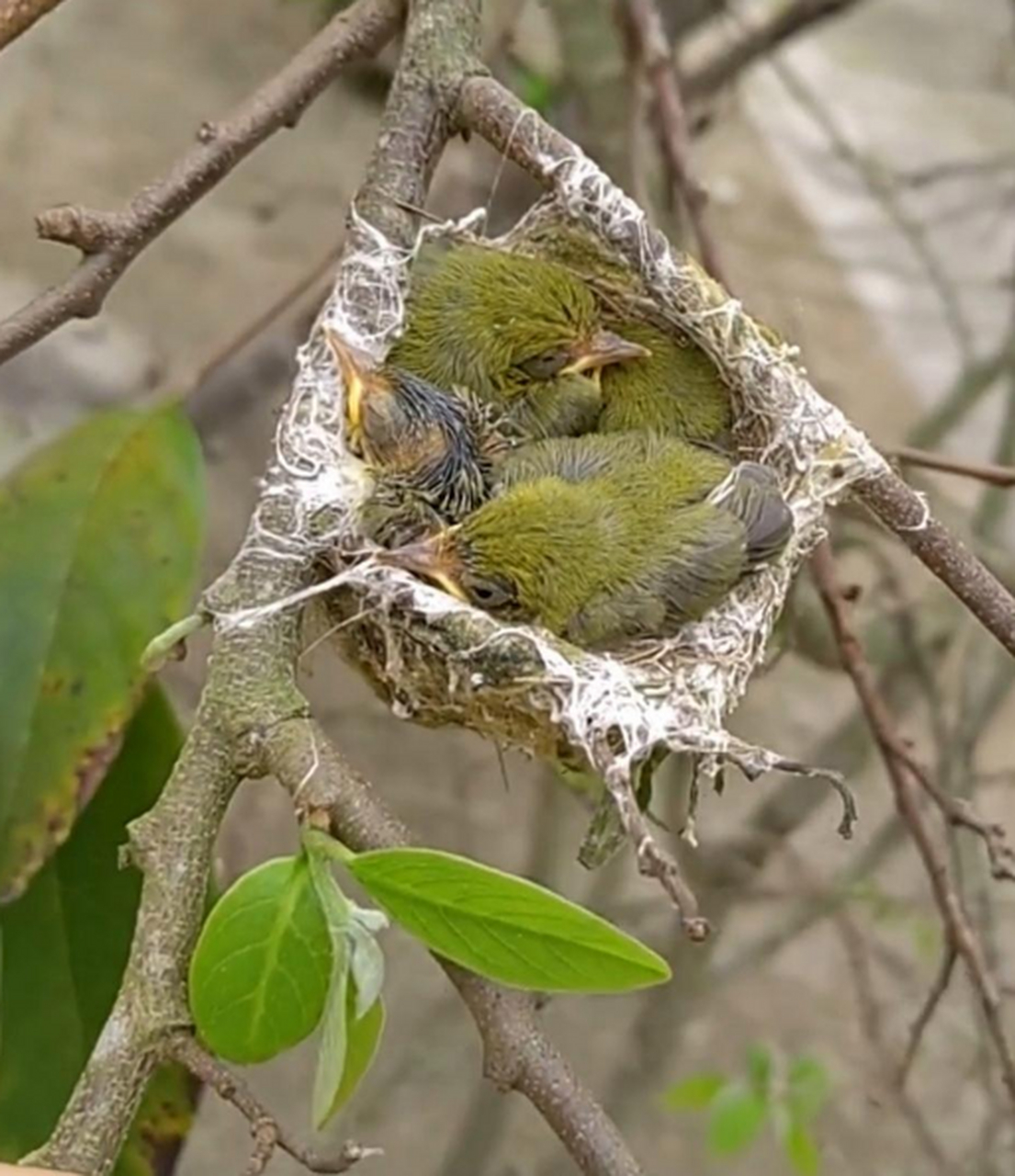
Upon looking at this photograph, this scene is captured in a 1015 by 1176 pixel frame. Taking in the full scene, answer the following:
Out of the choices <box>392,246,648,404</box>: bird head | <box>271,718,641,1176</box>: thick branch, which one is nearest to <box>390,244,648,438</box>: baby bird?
<box>392,246,648,404</box>: bird head

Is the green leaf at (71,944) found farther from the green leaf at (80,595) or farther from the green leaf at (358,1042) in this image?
the green leaf at (358,1042)

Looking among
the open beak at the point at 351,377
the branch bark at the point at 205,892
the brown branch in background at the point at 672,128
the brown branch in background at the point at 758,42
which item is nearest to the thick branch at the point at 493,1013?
the branch bark at the point at 205,892

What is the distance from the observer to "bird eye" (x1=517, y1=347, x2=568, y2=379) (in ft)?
3.43

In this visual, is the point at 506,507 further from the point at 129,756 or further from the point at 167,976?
the point at 167,976

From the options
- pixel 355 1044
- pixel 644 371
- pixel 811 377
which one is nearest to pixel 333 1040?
pixel 355 1044

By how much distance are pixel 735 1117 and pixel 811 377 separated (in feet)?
2.43

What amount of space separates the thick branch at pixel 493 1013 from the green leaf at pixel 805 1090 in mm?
1111

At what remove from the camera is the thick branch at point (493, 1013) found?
551 millimetres

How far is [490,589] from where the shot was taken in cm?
85

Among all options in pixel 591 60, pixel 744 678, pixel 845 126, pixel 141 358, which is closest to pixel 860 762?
pixel 591 60

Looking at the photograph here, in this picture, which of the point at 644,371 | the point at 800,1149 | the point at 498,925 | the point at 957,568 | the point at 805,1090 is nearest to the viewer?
the point at 498,925

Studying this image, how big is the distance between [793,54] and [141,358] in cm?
224

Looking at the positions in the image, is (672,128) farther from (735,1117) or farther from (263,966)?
(735,1117)

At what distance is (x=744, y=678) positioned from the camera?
85 cm
